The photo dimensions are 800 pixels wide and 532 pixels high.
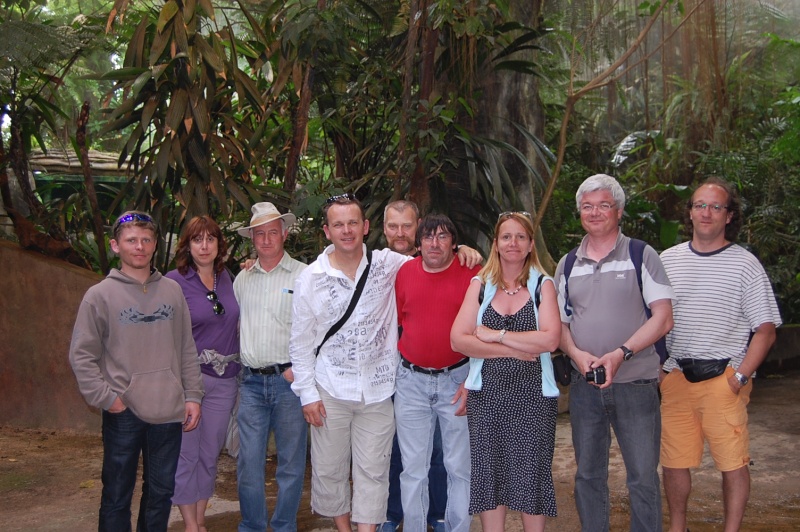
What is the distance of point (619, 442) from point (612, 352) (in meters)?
0.42

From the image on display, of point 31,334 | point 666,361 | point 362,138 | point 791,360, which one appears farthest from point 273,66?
point 791,360

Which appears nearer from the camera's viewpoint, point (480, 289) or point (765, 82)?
point (480, 289)

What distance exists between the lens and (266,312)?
3932mm

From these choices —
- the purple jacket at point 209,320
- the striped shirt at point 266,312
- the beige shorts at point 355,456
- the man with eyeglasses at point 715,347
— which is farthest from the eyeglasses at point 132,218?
the man with eyeglasses at point 715,347

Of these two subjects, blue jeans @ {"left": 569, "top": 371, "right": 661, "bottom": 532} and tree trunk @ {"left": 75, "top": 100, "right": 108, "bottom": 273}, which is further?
tree trunk @ {"left": 75, "top": 100, "right": 108, "bottom": 273}

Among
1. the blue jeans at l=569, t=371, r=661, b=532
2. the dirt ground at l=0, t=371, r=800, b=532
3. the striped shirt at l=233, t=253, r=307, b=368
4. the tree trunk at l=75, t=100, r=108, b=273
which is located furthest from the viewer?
the tree trunk at l=75, t=100, r=108, b=273

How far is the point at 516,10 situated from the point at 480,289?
386 centimetres

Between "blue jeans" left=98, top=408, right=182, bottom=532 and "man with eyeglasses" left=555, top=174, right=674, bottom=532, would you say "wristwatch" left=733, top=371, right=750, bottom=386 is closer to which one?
"man with eyeglasses" left=555, top=174, right=674, bottom=532

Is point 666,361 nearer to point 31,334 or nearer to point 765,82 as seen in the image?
point 31,334

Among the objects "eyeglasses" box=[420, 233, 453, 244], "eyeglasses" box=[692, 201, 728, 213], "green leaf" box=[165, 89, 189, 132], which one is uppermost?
"green leaf" box=[165, 89, 189, 132]

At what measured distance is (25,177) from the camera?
7.13 metres

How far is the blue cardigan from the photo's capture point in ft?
11.3

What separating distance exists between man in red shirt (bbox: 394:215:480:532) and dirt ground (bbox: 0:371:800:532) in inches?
33.6

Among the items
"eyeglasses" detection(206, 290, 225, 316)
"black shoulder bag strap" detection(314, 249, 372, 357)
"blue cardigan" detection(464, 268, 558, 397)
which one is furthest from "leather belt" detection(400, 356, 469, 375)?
"eyeglasses" detection(206, 290, 225, 316)
